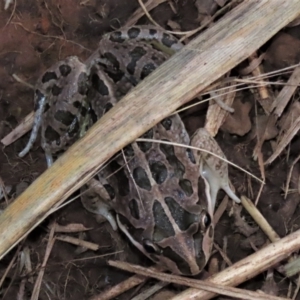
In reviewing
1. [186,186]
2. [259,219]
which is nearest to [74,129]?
[186,186]

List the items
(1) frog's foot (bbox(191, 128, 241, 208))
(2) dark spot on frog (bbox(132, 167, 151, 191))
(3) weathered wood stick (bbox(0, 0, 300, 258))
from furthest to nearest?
(1) frog's foot (bbox(191, 128, 241, 208)), (2) dark spot on frog (bbox(132, 167, 151, 191)), (3) weathered wood stick (bbox(0, 0, 300, 258))

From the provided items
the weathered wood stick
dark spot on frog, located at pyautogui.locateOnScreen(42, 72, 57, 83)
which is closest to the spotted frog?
dark spot on frog, located at pyautogui.locateOnScreen(42, 72, 57, 83)

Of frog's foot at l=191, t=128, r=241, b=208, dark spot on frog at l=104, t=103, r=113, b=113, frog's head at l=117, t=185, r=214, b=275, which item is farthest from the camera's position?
frog's foot at l=191, t=128, r=241, b=208

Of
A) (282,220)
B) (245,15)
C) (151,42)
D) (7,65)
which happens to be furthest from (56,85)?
(282,220)

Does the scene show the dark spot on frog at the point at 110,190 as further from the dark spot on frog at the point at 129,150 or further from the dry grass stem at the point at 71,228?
the dark spot on frog at the point at 129,150

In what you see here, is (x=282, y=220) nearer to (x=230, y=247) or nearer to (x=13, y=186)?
(x=230, y=247)

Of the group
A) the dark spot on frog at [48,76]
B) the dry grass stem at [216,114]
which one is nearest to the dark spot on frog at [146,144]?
the dry grass stem at [216,114]

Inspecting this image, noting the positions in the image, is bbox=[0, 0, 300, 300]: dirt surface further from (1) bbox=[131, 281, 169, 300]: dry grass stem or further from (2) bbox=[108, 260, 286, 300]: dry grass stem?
(2) bbox=[108, 260, 286, 300]: dry grass stem

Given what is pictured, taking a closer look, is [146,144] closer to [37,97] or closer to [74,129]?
[74,129]
